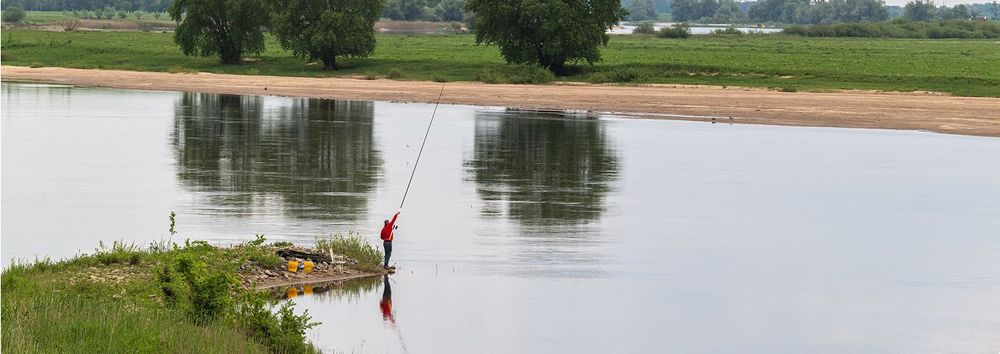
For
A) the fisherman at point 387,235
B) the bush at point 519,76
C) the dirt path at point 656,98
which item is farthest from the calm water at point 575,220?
the bush at point 519,76

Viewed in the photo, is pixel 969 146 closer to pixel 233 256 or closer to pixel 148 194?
pixel 148 194

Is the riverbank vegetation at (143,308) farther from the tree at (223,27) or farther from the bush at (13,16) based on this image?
the bush at (13,16)

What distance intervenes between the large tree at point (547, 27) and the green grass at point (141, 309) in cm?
5989

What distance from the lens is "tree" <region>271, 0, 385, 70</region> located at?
85688 mm

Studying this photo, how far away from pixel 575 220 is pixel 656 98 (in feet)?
138

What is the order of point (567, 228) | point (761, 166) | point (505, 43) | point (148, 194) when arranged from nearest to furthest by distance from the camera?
point (567, 228) → point (148, 194) → point (761, 166) → point (505, 43)

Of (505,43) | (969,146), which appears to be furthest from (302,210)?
(505,43)

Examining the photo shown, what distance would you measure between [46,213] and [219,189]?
16.8 feet

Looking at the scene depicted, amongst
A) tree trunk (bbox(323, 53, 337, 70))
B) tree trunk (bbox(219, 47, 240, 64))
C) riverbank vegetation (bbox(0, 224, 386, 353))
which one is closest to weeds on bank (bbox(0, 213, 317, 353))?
riverbank vegetation (bbox(0, 224, 386, 353))

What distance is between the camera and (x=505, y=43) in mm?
84188

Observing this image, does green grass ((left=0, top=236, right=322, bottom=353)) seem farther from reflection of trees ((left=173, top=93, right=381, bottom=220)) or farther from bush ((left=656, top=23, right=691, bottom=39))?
bush ((left=656, top=23, right=691, bottom=39))

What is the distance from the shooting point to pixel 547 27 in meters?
80.4

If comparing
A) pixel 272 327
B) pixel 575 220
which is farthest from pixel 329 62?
pixel 272 327

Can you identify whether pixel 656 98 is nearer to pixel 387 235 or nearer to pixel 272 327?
pixel 387 235
